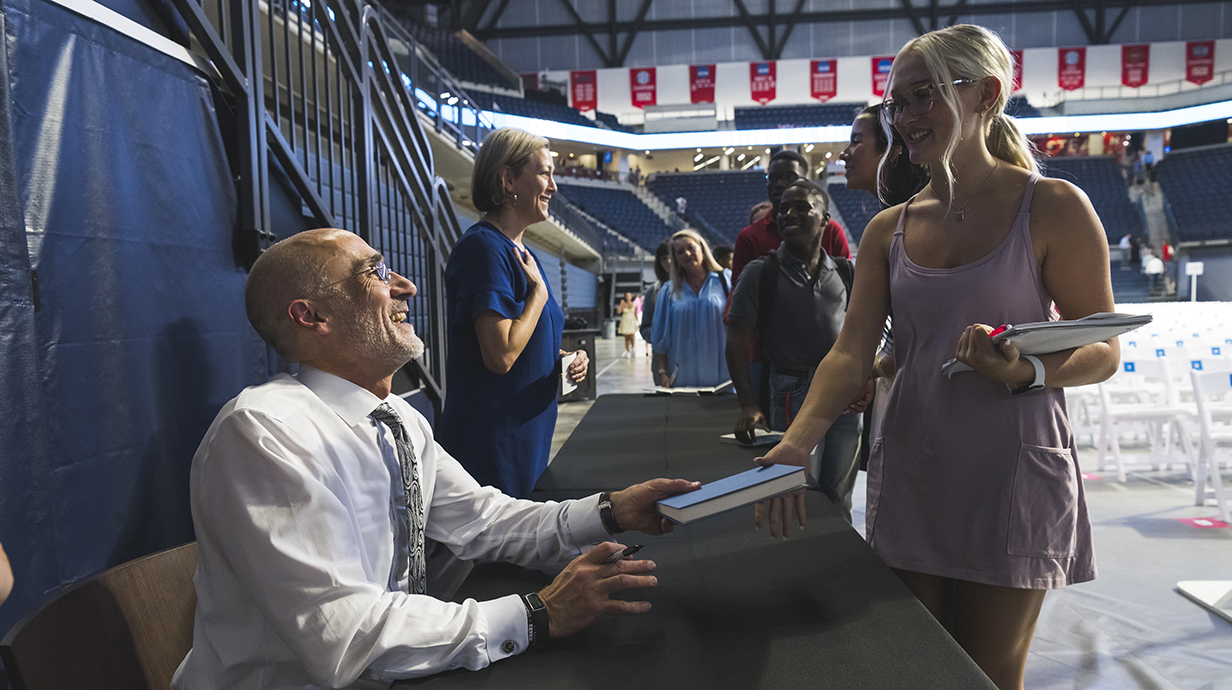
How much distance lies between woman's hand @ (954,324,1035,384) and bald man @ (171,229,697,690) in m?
0.50

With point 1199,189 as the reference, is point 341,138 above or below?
below

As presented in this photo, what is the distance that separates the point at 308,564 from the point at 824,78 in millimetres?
28469

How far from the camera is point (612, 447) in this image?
2.06 m

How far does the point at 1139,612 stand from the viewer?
252 centimetres

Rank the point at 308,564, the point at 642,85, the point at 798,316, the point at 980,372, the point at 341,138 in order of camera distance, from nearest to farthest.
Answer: the point at 308,564 → the point at 980,372 → the point at 798,316 → the point at 341,138 → the point at 642,85

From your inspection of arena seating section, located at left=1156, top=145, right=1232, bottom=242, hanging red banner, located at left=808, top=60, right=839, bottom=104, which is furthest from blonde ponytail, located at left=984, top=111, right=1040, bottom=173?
hanging red banner, located at left=808, top=60, right=839, bottom=104

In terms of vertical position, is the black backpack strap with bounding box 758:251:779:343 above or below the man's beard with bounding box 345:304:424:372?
above

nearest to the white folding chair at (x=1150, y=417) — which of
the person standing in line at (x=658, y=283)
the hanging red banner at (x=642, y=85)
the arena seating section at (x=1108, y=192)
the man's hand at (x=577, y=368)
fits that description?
the person standing in line at (x=658, y=283)

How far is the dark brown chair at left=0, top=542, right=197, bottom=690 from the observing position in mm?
807

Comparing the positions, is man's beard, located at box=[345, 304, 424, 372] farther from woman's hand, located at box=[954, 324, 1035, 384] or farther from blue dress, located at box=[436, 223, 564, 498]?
woman's hand, located at box=[954, 324, 1035, 384]

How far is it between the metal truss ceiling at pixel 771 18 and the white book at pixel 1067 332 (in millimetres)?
27580

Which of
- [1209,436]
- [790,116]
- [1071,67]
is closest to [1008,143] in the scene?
[1209,436]

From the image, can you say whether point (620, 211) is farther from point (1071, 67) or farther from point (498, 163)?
point (498, 163)

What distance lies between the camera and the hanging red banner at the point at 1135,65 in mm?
24406
